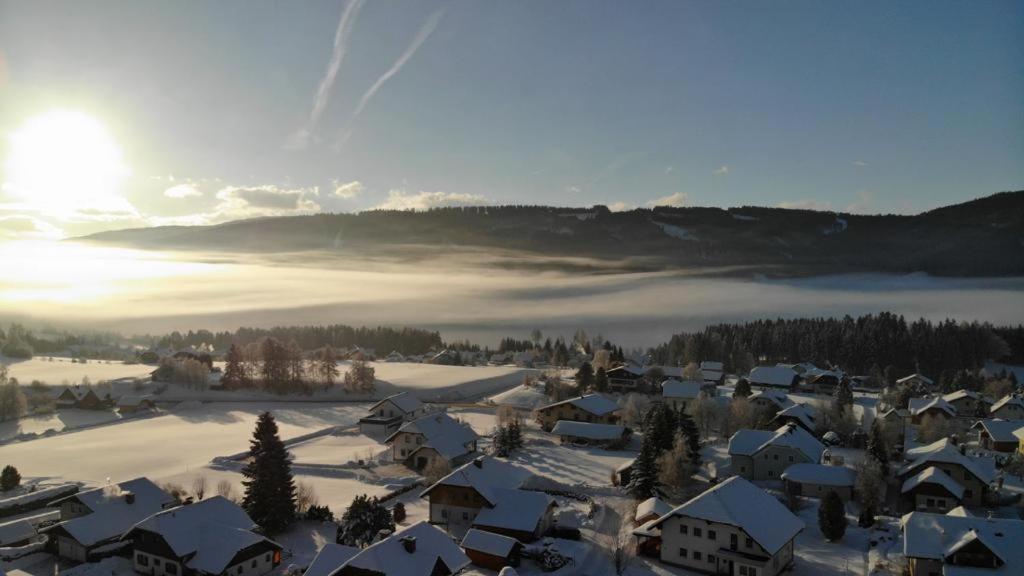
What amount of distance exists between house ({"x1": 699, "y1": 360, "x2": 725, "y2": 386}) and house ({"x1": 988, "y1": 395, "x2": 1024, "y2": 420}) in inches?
1068

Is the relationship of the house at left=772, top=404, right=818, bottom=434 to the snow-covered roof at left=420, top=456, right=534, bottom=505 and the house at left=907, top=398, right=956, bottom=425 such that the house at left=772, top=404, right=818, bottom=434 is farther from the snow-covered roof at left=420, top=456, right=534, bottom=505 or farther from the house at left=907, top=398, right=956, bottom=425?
the snow-covered roof at left=420, top=456, right=534, bottom=505

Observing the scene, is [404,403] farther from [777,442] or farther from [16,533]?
[777,442]

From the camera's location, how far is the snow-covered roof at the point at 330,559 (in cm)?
2453

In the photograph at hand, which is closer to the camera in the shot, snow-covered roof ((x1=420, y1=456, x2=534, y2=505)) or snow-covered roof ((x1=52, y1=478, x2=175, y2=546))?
snow-covered roof ((x1=52, y1=478, x2=175, y2=546))

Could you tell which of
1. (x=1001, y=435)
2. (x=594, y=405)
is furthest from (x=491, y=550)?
(x=1001, y=435)

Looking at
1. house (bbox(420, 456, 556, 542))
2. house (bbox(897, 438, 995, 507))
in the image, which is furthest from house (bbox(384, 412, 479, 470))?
house (bbox(897, 438, 995, 507))

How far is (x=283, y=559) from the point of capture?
28.6m

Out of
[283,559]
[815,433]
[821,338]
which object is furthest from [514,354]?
[283,559]

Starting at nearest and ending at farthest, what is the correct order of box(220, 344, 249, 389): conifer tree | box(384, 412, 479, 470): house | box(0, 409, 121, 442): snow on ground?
box(384, 412, 479, 470): house → box(0, 409, 121, 442): snow on ground → box(220, 344, 249, 389): conifer tree

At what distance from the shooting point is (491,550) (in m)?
27.9

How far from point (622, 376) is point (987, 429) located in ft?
117

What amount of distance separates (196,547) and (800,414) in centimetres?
4278

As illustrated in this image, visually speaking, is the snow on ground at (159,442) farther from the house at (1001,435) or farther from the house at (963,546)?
the house at (1001,435)

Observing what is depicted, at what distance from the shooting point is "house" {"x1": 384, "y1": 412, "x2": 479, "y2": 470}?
148 feet
